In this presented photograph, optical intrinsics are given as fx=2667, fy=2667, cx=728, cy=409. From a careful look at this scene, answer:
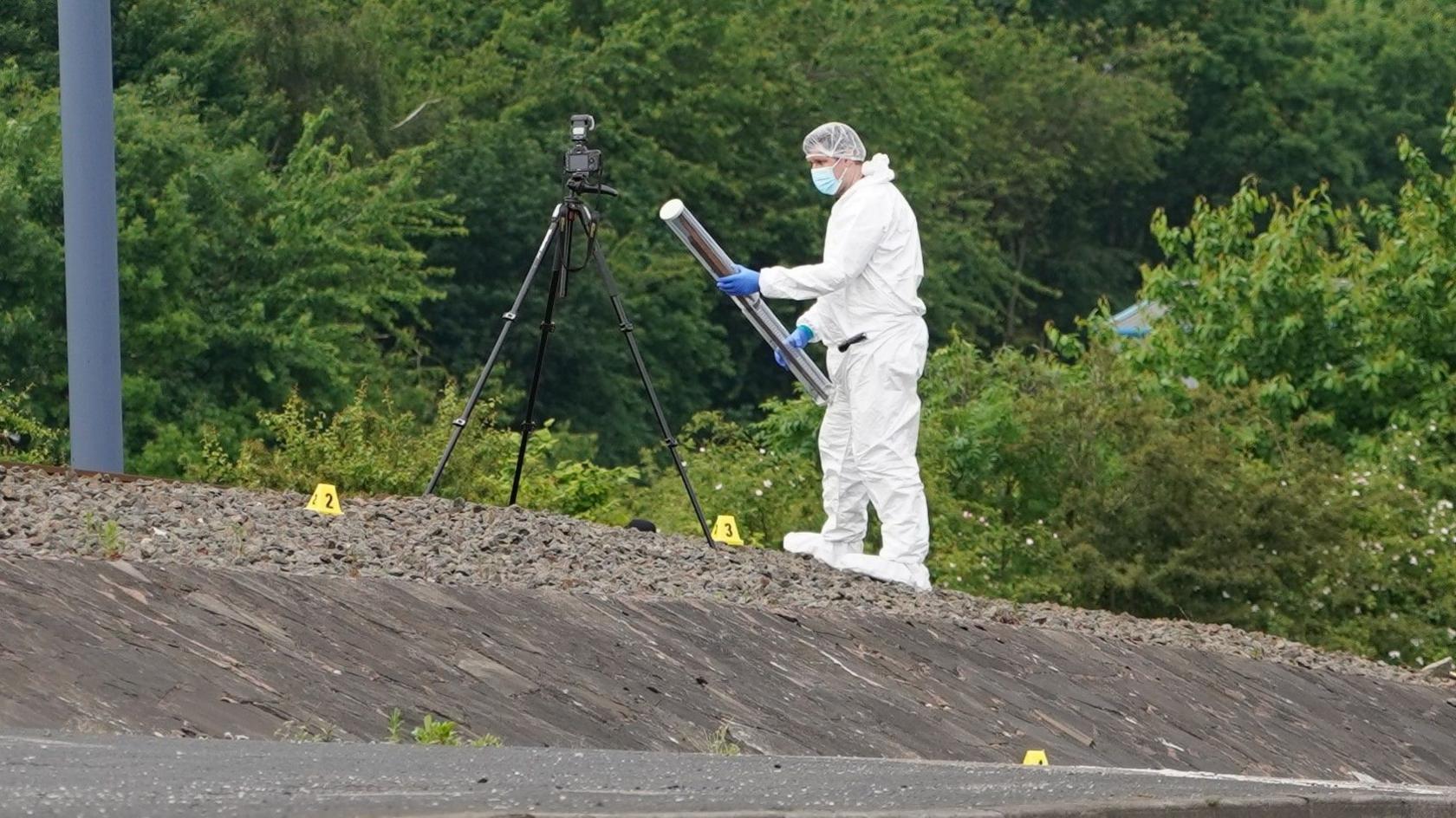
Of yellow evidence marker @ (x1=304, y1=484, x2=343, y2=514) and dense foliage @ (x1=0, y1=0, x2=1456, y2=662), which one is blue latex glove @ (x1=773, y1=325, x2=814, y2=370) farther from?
dense foliage @ (x1=0, y1=0, x2=1456, y2=662)

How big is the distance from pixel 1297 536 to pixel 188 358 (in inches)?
636

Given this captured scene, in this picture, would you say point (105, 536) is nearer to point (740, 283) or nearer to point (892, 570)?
point (740, 283)

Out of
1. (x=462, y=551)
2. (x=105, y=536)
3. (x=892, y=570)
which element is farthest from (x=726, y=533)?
(x=105, y=536)

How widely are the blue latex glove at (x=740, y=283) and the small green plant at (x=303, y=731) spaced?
5.55m

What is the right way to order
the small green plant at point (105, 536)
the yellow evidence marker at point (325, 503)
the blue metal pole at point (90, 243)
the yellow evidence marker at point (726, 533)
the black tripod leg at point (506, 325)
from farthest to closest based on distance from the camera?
the yellow evidence marker at point (726, 533)
the blue metal pole at point (90, 243)
the black tripod leg at point (506, 325)
the yellow evidence marker at point (325, 503)
the small green plant at point (105, 536)

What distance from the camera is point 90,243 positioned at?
1347 cm

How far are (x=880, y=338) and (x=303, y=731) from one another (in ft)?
19.0

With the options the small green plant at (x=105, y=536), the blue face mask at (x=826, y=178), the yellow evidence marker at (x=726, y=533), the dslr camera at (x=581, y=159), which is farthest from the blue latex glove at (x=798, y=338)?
the small green plant at (x=105, y=536)

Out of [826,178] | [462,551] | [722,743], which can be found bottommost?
[722,743]

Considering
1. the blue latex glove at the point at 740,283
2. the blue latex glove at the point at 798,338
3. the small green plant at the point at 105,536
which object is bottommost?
the small green plant at the point at 105,536

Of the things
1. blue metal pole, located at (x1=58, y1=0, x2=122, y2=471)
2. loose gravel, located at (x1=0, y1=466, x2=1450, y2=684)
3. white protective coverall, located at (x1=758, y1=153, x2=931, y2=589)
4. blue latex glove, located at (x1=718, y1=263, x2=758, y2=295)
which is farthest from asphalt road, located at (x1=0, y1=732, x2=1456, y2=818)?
blue metal pole, located at (x1=58, y1=0, x2=122, y2=471)

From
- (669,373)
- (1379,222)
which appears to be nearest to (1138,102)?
(669,373)

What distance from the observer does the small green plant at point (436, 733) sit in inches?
284

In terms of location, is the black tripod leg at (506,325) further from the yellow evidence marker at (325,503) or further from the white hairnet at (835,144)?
the white hairnet at (835,144)
